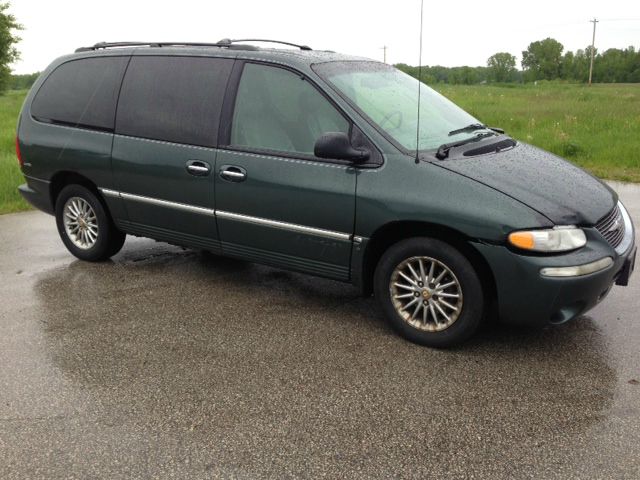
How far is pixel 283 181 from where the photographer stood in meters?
4.45

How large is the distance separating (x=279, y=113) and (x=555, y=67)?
427ft

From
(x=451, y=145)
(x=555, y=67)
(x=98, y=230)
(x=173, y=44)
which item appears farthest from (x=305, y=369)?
(x=555, y=67)

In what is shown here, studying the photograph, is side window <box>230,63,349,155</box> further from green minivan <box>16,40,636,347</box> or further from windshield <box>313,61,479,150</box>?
windshield <box>313,61,479,150</box>

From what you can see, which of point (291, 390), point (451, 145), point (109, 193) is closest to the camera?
point (291, 390)

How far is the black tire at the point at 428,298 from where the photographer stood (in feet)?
12.7

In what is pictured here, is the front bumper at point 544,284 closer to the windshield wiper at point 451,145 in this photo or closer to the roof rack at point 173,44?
the windshield wiper at point 451,145

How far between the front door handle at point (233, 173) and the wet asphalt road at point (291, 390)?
3.12ft

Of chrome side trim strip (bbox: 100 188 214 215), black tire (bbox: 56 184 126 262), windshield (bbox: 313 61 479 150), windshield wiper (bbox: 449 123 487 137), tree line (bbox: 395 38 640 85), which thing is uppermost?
tree line (bbox: 395 38 640 85)

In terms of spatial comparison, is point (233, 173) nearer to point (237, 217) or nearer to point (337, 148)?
point (237, 217)

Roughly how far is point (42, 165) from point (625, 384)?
16.5 feet

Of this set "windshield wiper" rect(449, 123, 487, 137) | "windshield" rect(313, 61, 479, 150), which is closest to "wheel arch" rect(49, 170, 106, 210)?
"windshield" rect(313, 61, 479, 150)

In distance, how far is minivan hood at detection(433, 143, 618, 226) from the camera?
3.78m

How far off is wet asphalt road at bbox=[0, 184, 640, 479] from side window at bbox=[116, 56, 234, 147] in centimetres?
126

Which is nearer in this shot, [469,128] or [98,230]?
[469,128]
